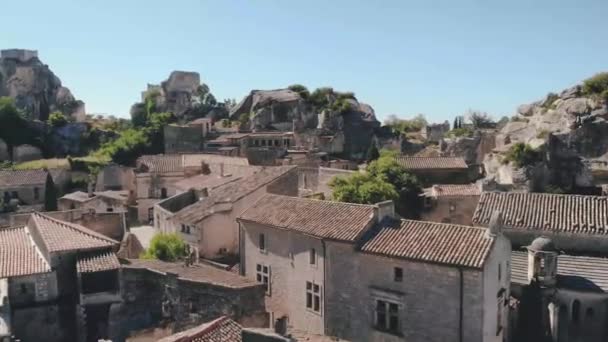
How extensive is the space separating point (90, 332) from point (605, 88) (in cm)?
3709

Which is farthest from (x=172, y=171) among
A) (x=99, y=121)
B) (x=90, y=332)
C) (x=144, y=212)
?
(x=99, y=121)

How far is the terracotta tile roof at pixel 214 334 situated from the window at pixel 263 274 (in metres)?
9.11

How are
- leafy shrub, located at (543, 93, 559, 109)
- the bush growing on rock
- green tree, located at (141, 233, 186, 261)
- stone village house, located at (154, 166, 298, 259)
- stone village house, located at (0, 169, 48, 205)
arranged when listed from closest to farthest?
1. green tree, located at (141, 233, 186, 261)
2. stone village house, located at (154, 166, 298, 259)
3. the bush growing on rock
4. leafy shrub, located at (543, 93, 559, 109)
5. stone village house, located at (0, 169, 48, 205)

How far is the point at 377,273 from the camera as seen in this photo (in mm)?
20938

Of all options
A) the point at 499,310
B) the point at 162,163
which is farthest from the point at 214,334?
the point at 162,163

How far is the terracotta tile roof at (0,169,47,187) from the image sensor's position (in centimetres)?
5206

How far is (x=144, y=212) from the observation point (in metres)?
48.7

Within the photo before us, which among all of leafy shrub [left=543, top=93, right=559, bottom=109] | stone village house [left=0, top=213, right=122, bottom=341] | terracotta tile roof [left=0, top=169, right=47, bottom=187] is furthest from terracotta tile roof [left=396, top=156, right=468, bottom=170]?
terracotta tile roof [left=0, top=169, right=47, bottom=187]

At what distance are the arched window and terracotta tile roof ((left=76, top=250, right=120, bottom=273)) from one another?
18421 mm

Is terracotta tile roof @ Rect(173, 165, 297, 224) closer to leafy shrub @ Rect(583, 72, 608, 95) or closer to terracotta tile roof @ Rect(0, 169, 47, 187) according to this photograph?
leafy shrub @ Rect(583, 72, 608, 95)

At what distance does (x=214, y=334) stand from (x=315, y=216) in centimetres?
971

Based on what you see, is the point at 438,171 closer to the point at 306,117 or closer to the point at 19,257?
the point at 306,117

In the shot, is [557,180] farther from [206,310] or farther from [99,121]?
[99,121]

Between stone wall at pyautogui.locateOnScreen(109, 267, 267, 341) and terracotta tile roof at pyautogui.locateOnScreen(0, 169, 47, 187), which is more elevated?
terracotta tile roof at pyautogui.locateOnScreen(0, 169, 47, 187)
